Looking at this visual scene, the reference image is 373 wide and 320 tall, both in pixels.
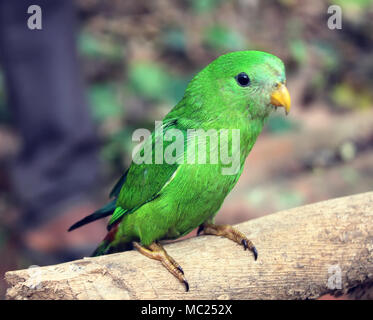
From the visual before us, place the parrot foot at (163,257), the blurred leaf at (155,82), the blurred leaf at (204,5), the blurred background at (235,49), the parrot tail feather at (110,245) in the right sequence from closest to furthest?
1. the parrot foot at (163,257)
2. the parrot tail feather at (110,245)
3. the blurred background at (235,49)
4. the blurred leaf at (155,82)
5. the blurred leaf at (204,5)

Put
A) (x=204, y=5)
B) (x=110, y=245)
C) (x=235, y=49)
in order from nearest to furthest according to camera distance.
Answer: (x=110, y=245), (x=235, y=49), (x=204, y=5)

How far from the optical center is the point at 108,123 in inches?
221

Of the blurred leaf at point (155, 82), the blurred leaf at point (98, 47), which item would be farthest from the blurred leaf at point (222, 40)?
the blurred leaf at point (98, 47)

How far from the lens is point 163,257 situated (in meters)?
2.42

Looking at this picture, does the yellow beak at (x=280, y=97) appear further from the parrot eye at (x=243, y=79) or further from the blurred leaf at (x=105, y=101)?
the blurred leaf at (x=105, y=101)

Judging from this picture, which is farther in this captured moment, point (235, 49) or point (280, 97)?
point (235, 49)

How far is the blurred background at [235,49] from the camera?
461 centimetres

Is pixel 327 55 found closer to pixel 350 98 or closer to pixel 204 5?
pixel 350 98

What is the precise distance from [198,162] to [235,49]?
349 centimetres

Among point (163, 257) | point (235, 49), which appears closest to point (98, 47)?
point (235, 49)

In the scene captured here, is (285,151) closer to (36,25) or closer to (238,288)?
(36,25)

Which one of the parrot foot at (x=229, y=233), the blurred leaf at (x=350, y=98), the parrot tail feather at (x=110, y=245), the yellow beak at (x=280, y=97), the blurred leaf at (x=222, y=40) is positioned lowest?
the parrot tail feather at (x=110, y=245)

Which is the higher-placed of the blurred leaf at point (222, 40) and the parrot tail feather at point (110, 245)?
the blurred leaf at point (222, 40)

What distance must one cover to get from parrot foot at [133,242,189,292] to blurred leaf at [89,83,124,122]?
2882 millimetres
